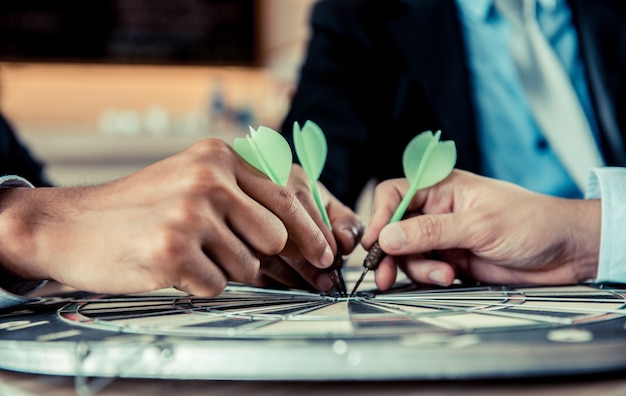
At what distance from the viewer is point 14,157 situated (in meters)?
1.08

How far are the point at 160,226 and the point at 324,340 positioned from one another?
142 millimetres

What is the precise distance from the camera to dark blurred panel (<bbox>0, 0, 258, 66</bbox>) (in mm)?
2777

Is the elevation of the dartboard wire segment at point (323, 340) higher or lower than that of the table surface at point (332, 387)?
higher

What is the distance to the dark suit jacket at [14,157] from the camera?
106 centimetres

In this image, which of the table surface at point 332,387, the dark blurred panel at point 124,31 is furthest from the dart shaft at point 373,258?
the dark blurred panel at point 124,31

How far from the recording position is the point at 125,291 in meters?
0.46

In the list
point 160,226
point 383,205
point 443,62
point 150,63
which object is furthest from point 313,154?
point 150,63

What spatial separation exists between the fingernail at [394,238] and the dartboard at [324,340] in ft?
0.32

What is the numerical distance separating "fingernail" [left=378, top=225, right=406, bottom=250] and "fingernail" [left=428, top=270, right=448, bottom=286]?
5 centimetres

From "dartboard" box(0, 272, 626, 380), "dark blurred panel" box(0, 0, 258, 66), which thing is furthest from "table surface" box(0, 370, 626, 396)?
"dark blurred panel" box(0, 0, 258, 66)

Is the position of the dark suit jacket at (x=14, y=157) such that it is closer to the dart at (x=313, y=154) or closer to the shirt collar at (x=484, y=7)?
the dart at (x=313, y=154)

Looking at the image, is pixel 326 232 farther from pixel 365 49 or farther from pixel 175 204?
pixel 365 49

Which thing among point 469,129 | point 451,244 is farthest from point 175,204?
point 469,129

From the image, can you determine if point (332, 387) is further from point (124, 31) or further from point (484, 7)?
point (124, 31)
